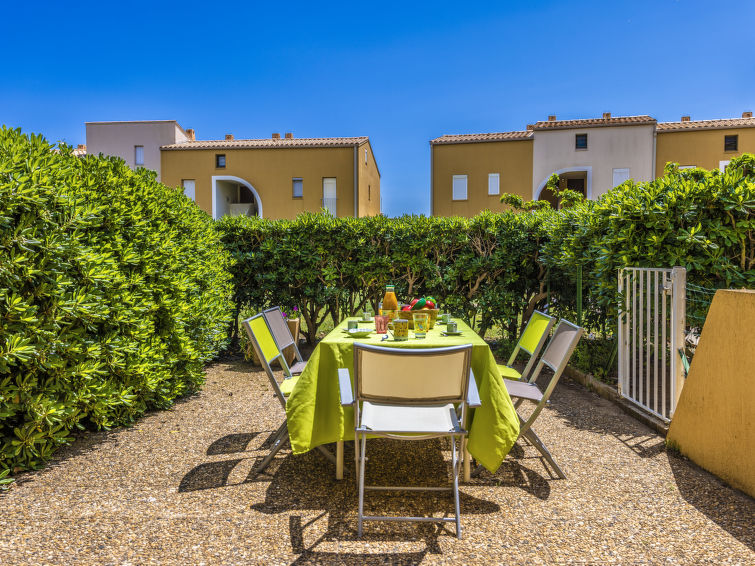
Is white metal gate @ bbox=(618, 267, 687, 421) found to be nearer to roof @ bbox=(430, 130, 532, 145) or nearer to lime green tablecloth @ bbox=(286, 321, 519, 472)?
lime green tablecloth @ bbox=(286, 321, 519, 472)

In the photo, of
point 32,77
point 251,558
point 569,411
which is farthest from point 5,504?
point 32,77

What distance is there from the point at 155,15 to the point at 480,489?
12.8 meters

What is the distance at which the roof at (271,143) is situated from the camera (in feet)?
81.4

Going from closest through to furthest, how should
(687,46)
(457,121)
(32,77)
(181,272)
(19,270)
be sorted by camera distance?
(19,270)
(181,272)
(687,46)
(32,77)
(457,121)

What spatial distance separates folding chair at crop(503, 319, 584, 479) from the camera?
2906 mm

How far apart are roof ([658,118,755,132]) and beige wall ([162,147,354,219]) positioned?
15.9 metres

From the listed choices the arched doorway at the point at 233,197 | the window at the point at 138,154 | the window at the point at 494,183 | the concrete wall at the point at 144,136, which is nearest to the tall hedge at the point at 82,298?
the window at the point at 494,183

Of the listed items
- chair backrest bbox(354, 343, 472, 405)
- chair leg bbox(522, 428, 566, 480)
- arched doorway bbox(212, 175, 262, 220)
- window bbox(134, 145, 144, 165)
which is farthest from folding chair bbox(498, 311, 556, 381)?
window bbox(134, 145, 144, 165)

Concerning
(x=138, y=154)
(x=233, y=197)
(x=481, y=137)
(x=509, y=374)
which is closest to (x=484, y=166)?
(x=481, y=137)

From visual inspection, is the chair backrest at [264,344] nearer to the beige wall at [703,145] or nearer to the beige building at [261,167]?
the beige building at [261,167]

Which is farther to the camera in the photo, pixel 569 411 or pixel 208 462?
pixel 569 411

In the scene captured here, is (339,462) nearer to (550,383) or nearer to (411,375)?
(411,375)

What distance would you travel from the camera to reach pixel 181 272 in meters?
4.85

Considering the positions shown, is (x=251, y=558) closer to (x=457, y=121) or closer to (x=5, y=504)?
(x=5, y=504)
